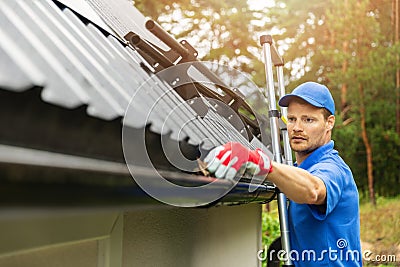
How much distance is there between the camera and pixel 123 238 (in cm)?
186

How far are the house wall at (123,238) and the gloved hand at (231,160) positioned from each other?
25cm

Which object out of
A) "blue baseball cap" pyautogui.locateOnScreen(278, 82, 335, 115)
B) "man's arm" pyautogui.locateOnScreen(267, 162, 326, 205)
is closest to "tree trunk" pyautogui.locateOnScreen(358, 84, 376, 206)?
"blue baseball cap" pyautogui.locateOnScreen(278, 82, 335, 115)

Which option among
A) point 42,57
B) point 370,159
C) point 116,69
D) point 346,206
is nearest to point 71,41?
point 116,69

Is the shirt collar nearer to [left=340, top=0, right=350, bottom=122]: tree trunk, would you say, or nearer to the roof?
the roof

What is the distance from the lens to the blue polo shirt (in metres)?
2.59

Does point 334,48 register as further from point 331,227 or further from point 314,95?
point 331,227

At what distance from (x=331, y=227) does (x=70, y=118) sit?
2.04 metres

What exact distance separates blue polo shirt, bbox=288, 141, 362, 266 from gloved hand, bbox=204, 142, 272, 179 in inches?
31.1

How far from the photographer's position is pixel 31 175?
2.22 feet

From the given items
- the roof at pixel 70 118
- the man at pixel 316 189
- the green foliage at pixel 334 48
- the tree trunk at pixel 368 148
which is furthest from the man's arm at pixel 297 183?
the tree trunk at pixel 368 148

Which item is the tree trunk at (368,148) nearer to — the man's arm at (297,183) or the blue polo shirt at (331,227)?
the blue polo shirt at (331,227)

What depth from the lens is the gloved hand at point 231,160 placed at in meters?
1.48

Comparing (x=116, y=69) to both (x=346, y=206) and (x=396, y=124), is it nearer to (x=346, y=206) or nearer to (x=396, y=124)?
(x=346, y=206)

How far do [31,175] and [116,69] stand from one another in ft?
3.21
